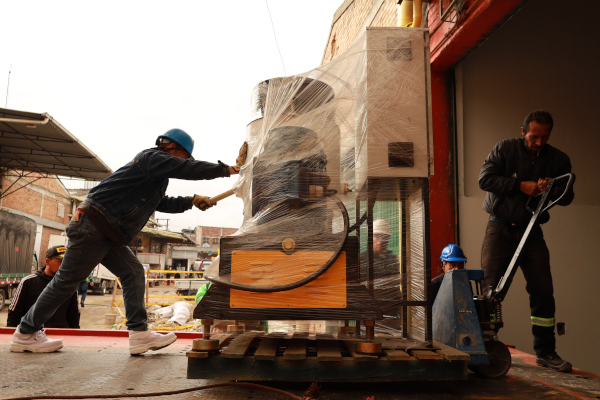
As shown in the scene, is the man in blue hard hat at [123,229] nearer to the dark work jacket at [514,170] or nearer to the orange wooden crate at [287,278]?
the orange wooden crate at [287,278]

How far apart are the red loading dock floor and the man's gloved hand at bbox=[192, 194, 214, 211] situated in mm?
1102

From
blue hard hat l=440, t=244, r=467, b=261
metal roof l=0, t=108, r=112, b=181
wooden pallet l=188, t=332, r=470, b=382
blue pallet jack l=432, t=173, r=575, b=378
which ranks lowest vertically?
wooden pallet l=188, t=332, r=470, b=382

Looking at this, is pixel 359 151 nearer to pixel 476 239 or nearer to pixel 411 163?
pixel 411 163

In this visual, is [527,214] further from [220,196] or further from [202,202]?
[202,202]

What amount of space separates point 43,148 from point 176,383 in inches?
545

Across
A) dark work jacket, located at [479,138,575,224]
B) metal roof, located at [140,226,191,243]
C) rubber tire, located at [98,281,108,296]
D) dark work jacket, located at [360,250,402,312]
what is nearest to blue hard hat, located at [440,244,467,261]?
dark work jacket, located at [479,138,575,224]

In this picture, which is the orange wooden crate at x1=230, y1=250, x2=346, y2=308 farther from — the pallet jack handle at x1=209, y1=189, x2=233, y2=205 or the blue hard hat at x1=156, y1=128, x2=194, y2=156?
the blue hard hat at x1=156, y1=128, x2=194, y2=156

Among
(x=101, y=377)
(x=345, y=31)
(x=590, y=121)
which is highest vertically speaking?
(x=345, y=31)

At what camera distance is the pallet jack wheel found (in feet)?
8.54

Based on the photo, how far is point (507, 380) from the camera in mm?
2570

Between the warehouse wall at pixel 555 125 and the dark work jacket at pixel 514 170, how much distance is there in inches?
65.1

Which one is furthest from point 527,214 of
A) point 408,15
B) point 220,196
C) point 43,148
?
point 43,148

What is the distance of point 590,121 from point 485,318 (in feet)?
11.8

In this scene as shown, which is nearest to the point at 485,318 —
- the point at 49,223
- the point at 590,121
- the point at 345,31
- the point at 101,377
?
the point at 101,377
